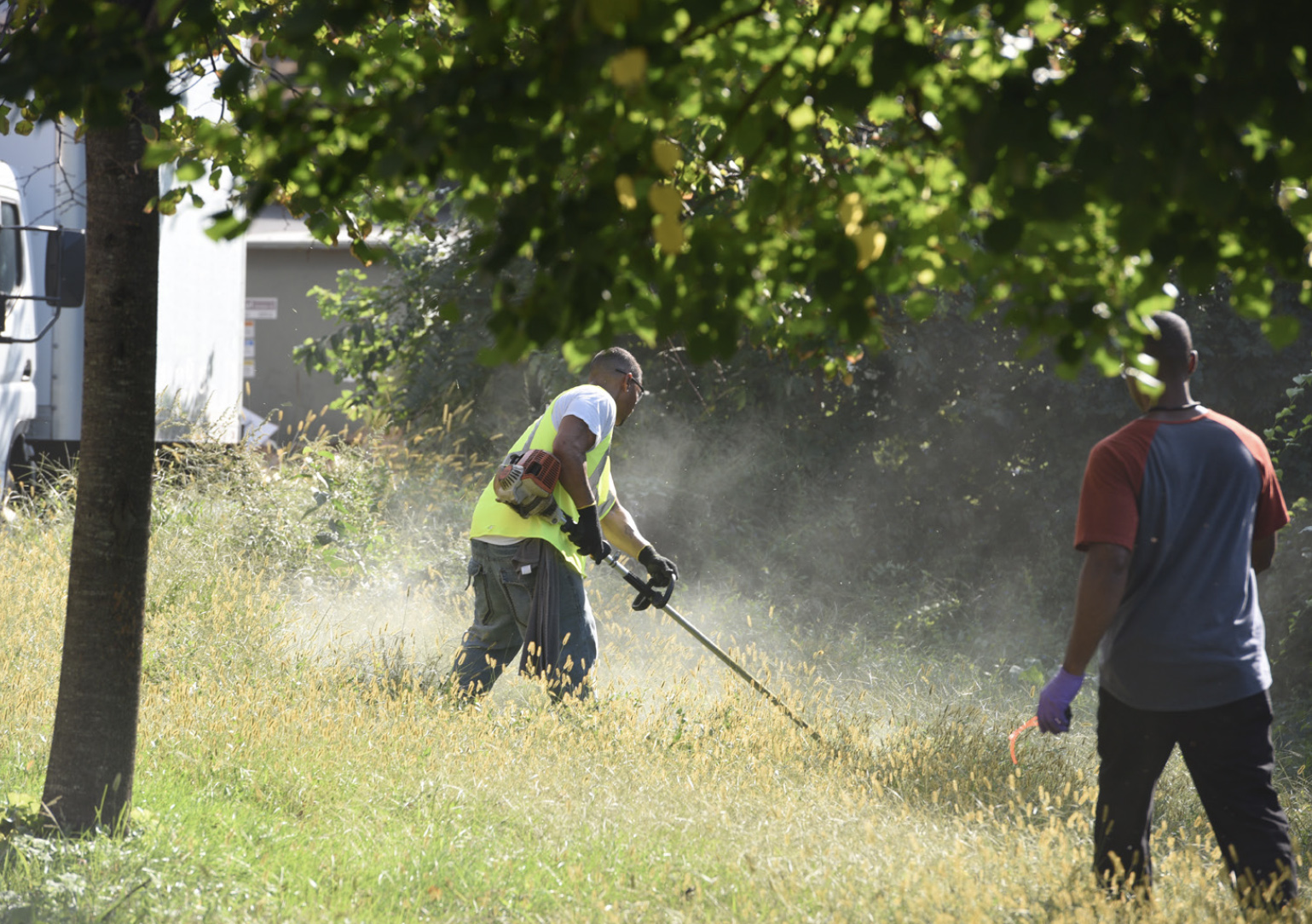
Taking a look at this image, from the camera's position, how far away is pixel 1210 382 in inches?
315

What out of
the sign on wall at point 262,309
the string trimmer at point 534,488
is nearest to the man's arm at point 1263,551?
the string trimmer at point 534,488

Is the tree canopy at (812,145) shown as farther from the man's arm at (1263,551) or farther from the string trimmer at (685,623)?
the string trimmer at (685,623)

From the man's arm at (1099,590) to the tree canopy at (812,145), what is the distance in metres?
1.11

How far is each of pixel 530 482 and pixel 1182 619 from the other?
2.49 m

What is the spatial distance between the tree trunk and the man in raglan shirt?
8.50 ft

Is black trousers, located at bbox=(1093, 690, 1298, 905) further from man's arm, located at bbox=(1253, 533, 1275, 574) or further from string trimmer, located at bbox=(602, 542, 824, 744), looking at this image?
string trimmer, located at bbox=(602, 542, 824, 744)

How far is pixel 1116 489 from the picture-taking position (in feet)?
9.53

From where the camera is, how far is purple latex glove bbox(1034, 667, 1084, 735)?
312 cm

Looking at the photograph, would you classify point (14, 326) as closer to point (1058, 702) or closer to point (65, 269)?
point (65, 269)

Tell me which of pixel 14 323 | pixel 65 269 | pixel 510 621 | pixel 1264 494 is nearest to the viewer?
pixel 1264 494

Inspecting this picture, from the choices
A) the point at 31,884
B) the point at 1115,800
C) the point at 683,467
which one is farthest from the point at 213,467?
the point at 1115,800

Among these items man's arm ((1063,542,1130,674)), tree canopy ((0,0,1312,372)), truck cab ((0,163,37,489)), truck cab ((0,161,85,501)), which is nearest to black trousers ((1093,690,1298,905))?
man's arm ((1063,542,1130,674))

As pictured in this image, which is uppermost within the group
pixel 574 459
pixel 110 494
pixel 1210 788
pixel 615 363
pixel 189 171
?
pixel 189 171

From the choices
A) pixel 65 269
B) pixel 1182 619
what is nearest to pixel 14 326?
pixel 65 269
